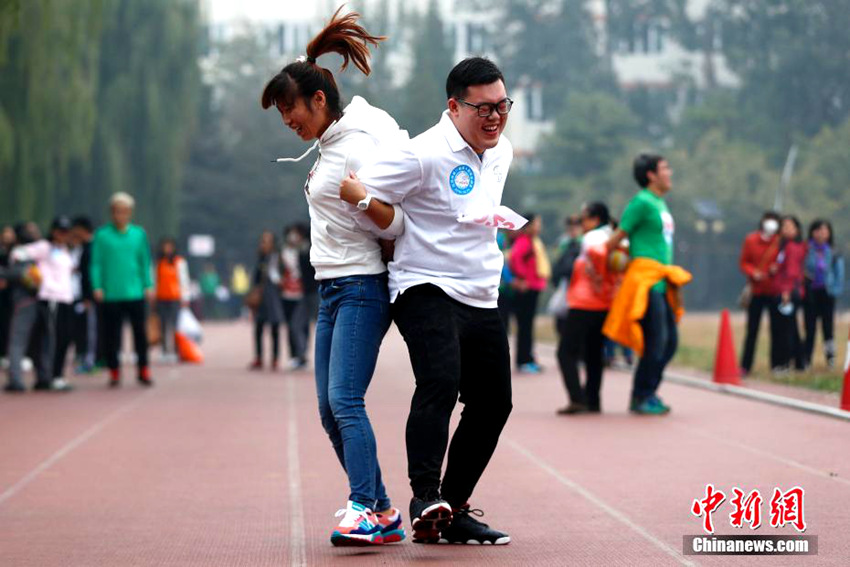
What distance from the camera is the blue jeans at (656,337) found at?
13016mm

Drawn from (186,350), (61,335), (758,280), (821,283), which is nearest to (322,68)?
(61,335)

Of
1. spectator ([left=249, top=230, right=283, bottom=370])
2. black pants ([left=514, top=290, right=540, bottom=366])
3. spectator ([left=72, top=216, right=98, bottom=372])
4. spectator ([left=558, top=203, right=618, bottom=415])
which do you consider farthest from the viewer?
spectator ([left=249, top=230, right=283, bottom=370])

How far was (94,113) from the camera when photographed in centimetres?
2989

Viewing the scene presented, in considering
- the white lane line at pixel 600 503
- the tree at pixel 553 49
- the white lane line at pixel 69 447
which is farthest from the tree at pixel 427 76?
the white lane line at pixel 600 503

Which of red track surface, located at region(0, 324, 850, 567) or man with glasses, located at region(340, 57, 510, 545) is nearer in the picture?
man with glasses, located at region(340, 57, 510, 545)

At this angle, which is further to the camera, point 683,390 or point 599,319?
point 683,390

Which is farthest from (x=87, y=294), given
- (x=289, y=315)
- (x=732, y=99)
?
(x=732, y=99)

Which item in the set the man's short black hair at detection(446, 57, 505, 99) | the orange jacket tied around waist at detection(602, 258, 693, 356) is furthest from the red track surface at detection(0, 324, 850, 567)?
the man's short black hair at detection(446, 57, 505, 99)

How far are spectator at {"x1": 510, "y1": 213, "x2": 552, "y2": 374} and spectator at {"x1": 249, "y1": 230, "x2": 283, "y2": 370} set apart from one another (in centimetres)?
320

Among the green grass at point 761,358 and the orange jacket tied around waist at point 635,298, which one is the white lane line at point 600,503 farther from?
the green grass at point 761,358

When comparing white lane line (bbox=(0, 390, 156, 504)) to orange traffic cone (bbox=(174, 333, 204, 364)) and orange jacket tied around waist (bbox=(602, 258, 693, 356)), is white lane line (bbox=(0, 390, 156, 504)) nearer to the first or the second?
orange jacket tied around waist (bbox=(602, 258, 693, 356))

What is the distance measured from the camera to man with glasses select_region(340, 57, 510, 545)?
6.62 meters

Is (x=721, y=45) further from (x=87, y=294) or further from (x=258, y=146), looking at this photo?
(x=87, y=294)

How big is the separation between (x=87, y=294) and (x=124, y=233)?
9.38 feet
